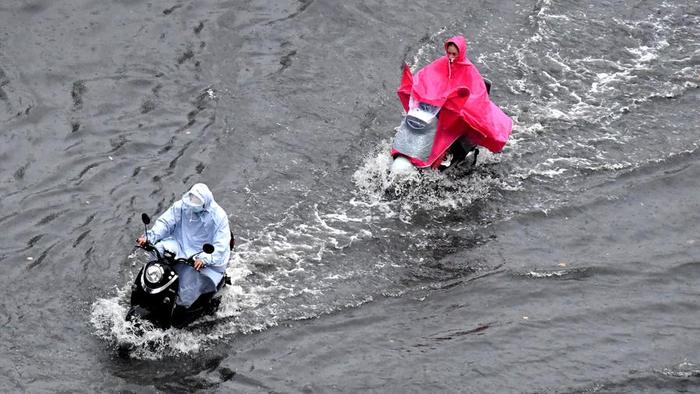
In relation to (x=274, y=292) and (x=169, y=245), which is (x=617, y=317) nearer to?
(x=274, y=292)

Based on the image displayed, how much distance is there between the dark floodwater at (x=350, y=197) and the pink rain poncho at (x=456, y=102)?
594 mm

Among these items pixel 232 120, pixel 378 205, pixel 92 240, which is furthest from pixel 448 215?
pixel 92 240

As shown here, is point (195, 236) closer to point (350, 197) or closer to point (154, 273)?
point (154, 273)

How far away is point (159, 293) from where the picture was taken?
9.24 m

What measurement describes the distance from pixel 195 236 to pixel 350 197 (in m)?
3.04

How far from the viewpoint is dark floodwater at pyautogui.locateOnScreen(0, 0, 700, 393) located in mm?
9703

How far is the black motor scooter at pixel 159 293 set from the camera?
9.21 meters

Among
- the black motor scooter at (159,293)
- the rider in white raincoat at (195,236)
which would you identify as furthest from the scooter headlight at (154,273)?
the rider in white raincoat at (195,236)

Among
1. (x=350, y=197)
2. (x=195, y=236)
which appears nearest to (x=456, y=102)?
(x=350, y=197)

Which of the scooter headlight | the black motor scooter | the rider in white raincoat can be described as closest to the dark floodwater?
the black motor scooter

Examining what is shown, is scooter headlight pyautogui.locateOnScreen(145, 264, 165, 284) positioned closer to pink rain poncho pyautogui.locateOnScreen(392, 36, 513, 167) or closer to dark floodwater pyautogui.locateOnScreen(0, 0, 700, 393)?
dark floodwater pyautogui.locateOnScreen(0, 0, 700, 393)

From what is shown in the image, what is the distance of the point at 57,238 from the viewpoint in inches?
437

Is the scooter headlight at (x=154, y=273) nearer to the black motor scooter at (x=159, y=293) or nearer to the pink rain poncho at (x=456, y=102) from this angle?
the black motor scooter at (x=159, y=293)

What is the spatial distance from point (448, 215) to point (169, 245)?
3.99 meters
